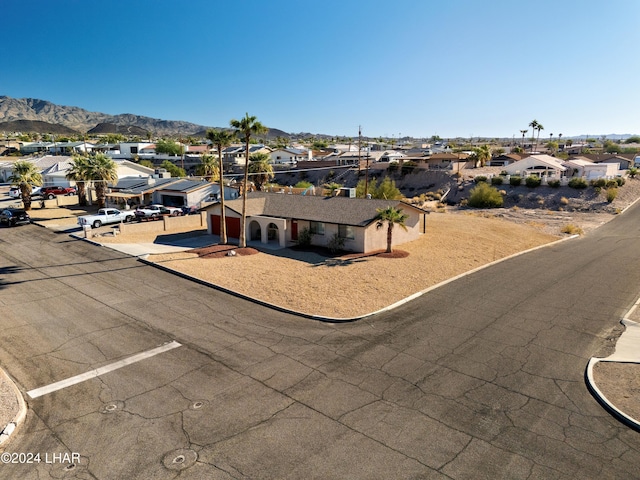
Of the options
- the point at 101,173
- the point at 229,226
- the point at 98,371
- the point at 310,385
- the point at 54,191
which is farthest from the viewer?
the point at 54,191

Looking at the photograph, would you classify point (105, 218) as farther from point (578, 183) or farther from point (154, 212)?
point (578, 183)

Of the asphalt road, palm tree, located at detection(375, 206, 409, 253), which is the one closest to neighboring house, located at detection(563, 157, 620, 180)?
palm tree, located at detection(375, 206, 409, 253)

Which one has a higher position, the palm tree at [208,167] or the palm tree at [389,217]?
the palm tree at [208,167]

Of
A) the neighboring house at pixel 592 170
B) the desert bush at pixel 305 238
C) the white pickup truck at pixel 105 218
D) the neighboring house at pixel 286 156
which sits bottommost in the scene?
the desert bush at pixel 305 238

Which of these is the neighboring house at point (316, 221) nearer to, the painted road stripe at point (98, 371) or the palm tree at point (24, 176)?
the painted road stripe at point (98, 371)

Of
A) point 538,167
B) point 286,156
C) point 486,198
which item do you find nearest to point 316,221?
point 486,198

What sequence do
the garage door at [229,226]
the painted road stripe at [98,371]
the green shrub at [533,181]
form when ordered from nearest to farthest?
the painted road stripe at [98,371]
the garage door at [229,226]
the green shrub at [533,181]

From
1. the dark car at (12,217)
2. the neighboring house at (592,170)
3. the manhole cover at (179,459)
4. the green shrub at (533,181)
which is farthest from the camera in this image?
the neighboring house at (592,170)

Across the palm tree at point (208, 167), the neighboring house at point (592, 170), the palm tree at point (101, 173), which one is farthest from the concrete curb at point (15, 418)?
the neighboring house at point (592, 170)
